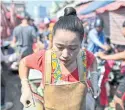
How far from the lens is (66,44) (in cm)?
225

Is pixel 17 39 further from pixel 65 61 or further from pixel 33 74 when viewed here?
pixel 65 61

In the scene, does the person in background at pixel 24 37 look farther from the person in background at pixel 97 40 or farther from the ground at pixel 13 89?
the person in background at pixel 97 40

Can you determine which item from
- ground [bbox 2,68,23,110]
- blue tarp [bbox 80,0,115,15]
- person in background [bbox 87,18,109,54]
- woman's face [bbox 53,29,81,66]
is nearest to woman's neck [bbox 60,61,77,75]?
woman's face [bbox 53,29,81,66]

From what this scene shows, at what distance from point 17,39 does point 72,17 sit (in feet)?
18.6

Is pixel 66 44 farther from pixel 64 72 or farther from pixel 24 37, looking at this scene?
pixel 24 37

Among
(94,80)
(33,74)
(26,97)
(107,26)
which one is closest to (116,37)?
(107,26)

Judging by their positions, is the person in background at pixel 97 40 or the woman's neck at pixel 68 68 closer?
the woman's neck at pixel 68 68

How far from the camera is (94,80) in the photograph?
2605mm

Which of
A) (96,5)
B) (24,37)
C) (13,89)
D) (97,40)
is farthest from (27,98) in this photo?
(96,5)

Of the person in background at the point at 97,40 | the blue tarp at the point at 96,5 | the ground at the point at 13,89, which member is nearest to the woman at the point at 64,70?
the ground at the point at 13,89

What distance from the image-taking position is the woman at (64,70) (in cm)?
229

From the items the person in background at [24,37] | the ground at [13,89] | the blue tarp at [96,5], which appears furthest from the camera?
the blue tarp at [96,5]

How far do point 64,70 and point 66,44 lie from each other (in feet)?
0.87

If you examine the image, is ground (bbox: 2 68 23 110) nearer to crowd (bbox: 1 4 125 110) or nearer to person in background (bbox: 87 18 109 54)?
person in background (bbox: 87 18 109 54)
